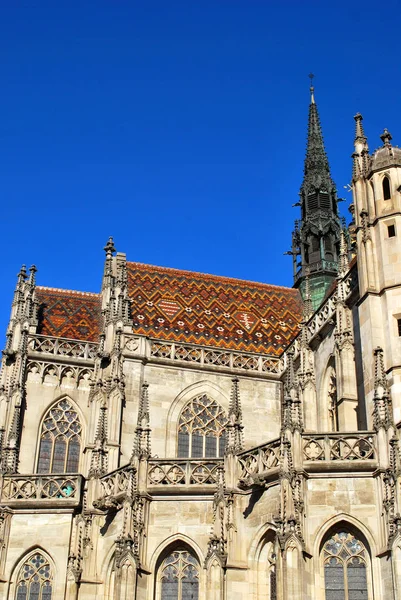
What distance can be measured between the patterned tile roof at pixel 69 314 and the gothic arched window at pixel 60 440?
2901 millimetres

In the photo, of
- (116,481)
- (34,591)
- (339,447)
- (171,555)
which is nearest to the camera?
(339,447)

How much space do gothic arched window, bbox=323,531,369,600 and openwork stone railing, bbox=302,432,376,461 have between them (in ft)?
4.98

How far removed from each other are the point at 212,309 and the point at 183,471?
11440mm

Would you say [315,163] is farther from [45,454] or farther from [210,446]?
[45,454]

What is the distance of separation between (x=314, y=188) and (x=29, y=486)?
21058 mm

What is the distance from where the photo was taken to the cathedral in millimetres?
17234

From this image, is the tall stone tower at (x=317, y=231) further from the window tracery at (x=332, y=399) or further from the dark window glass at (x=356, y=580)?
the dark window glass at (x=356, y=580)

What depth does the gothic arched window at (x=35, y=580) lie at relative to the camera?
1989 cm

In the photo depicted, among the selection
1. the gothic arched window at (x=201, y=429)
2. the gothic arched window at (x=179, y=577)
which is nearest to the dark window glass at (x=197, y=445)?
the gothic arched window at (x=201, y=429)

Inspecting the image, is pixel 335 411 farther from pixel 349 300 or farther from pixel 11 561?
pixel 11 561

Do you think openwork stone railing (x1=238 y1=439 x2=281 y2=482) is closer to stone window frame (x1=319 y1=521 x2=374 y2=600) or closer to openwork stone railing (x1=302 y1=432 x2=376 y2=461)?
openwork stone railing (x1=302 y1=432 x2=376 y2=461)

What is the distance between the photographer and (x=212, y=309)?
30156 mm

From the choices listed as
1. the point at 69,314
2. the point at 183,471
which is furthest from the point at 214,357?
the point at 183,471

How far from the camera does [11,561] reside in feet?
66.3
